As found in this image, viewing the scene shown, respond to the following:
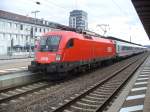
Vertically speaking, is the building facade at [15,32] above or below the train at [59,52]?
above

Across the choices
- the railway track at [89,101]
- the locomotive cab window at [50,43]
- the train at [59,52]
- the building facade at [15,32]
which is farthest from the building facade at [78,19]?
the railway track at [89,101]

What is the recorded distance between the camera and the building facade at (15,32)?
78938 millimetres

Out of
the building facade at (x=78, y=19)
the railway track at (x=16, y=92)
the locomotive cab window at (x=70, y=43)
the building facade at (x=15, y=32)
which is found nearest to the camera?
the railway track at (x=16, y=92)

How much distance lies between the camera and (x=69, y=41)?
19.3 meters

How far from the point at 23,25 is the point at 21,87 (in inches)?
2909

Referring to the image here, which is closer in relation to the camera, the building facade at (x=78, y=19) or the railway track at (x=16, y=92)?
the railway track at (x=16, y=92)

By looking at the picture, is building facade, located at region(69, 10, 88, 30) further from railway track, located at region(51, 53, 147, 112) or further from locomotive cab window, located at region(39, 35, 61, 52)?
railway track, located at region(51, 53, 147, 112)

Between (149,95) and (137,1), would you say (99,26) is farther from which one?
(149,95)

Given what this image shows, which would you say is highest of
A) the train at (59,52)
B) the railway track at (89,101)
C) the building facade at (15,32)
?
the building facade at (15,32)

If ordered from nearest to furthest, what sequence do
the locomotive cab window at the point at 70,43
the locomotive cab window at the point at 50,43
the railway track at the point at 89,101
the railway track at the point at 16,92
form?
the railway track at the point at 89,101 < the railway track at the point at 16,92 < the locomotive cab window at the point at 50,43 < the locomotive cab window at the point at 70,43

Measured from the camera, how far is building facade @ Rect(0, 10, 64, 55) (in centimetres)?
7894

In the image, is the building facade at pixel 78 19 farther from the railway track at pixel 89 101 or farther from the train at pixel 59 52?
the railway track at pixel 89 101

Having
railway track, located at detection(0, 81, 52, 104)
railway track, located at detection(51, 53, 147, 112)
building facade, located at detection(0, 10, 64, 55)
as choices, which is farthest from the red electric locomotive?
building facade, located at detection(0, 10, 64, 55)

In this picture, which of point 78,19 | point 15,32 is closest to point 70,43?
point 78,19
